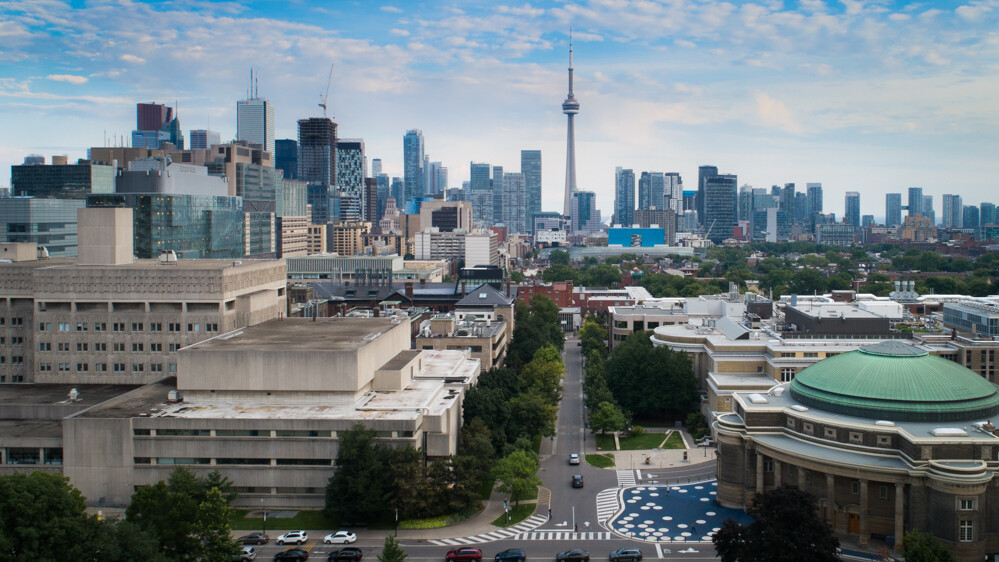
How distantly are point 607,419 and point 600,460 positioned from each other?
761 centimetres

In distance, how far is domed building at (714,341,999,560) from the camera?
63000 mm

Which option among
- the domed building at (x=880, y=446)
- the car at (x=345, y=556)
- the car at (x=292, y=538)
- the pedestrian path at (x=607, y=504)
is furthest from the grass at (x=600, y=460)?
the car at (x=292, y=538)

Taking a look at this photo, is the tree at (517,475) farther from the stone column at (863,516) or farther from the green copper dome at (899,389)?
the stone column at (863,516)

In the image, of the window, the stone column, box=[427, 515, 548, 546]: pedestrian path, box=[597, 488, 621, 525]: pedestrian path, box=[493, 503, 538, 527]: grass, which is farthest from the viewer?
box=[597, 488, 621, 525]: pedestrian path

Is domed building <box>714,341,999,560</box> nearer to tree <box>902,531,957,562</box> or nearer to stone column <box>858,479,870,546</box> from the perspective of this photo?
stone column <box>858,479,870,546</box>

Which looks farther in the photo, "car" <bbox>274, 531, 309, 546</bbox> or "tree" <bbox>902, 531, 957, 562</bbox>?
"car" <bbox>274, 531, 309, 546</bbox>

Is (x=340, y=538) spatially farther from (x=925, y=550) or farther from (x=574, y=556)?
(x=925, y=550)

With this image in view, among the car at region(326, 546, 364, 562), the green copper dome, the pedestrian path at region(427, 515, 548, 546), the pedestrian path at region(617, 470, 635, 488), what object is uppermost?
the green copper dome

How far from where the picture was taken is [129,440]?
244ft

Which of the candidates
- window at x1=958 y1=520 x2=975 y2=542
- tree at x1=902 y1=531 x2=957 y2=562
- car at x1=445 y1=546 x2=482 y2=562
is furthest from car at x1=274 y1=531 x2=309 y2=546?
window at x1=958 y1=520 x2=975 y2=542

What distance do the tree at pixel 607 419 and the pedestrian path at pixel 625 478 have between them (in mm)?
11107

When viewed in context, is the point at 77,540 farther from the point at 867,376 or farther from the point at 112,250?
the point at 867,376

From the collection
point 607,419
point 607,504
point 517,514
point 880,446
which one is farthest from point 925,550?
point 607,419

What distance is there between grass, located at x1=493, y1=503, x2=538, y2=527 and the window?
33.6m
